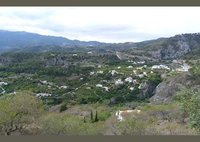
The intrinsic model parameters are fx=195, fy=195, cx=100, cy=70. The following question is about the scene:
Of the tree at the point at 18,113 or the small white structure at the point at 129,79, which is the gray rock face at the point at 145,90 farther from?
the tree at the point at 18,113

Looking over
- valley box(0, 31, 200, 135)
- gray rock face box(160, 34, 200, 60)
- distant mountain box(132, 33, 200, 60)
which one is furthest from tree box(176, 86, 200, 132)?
gray rock face box(160, 34, 200, 60)

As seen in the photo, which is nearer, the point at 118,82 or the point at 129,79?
the point at 118,82

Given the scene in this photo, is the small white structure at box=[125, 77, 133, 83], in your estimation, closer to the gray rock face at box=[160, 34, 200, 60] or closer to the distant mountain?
the distant mountain

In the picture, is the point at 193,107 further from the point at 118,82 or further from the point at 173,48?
the point at 173,48

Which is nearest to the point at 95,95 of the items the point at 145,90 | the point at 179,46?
the point at 145,90

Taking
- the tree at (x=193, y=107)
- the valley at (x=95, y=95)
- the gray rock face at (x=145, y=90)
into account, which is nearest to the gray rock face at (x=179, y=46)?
the valley at (x=95, y=95)

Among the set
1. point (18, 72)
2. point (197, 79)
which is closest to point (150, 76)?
point (197, 79)

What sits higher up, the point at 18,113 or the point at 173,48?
the point at 173,48

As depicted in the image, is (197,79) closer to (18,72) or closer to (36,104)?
(36,104)
